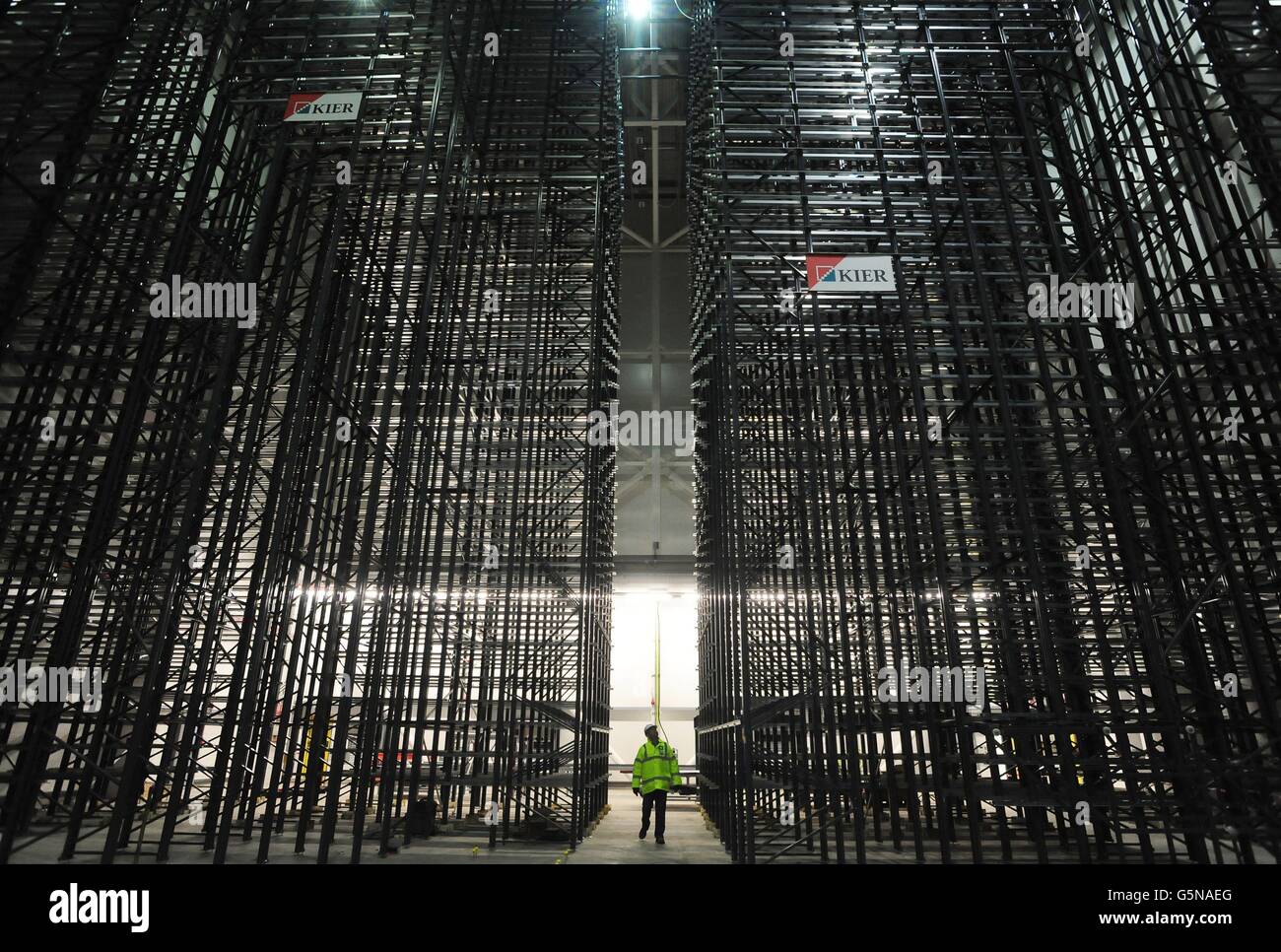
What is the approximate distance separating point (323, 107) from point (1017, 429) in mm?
9658

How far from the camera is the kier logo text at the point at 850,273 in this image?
31.6 feet

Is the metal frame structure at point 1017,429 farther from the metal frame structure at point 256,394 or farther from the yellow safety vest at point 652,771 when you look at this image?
the metal frame structure at point 256,394

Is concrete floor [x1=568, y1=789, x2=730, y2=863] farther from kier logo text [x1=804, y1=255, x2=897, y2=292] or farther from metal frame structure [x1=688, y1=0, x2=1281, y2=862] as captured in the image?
kier logo text [x1=804, y1=255, x2=897, y2=292]

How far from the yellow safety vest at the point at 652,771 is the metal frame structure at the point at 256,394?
101 centimetres

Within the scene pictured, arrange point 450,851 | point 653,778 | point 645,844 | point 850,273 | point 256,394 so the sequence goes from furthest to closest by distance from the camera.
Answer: point 645,844
point 653,778
point 256,394
point 850,273
point 450,851

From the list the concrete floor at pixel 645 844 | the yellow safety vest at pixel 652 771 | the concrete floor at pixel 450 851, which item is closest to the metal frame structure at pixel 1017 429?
the concrete floor at pixel 645 844

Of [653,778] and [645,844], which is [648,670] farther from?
[653,778]

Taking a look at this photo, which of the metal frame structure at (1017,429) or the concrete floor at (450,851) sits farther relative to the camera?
the metal frame structure at (1017,429)

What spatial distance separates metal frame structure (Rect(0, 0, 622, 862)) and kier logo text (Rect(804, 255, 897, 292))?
14.4 feet

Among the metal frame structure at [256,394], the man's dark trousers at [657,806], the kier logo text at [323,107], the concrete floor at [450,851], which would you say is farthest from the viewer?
the man's dark trousers at [657,806]

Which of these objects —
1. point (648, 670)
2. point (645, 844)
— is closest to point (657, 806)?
point (645, 844)

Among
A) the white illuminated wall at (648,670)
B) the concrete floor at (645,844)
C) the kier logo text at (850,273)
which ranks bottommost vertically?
the concrete floor at (645,844)

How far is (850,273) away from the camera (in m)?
9.73

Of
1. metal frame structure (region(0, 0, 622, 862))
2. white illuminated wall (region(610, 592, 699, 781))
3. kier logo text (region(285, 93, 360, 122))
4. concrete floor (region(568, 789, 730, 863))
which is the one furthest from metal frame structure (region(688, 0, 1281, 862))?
white illuminated wall (region(610, 592, 699, 781))
